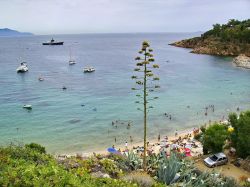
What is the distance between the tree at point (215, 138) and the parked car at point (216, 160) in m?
1.37

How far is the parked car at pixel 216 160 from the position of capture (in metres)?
25.4

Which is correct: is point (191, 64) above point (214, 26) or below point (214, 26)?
below

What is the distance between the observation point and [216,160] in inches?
Result: 1003

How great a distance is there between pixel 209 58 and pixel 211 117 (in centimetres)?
6918

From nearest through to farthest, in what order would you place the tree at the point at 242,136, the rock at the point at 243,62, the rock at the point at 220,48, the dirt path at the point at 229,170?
the dirt path at the point at 229,170
the tree at the point at 242,136
the rock at the point at 243,62
the rock at the point at 220,48

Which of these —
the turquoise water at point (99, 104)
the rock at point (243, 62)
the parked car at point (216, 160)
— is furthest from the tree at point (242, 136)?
the rock at point (243, 62)

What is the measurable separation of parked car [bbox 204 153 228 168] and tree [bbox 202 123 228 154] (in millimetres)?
1367

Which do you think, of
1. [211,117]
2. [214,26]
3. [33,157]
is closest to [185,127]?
[211,117]

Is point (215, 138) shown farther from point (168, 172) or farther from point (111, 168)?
point (111, 168)

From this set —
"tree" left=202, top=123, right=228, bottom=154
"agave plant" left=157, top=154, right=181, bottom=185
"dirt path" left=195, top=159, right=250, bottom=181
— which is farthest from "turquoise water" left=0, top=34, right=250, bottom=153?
"agave plant" left=157, top=154, right=181, bottom=185

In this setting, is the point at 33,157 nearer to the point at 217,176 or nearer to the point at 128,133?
the point at 217,176

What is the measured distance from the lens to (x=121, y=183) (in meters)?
12.6

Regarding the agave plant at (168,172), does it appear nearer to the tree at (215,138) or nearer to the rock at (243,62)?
the tree at (215,138)

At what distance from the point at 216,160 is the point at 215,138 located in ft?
7.04
